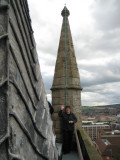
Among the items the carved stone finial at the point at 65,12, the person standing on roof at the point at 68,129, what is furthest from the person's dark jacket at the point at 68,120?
the carved stone finial at the point at 65,12

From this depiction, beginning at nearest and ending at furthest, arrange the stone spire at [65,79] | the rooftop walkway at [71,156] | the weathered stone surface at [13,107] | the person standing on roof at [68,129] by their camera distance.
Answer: the weathered stone surface at [13,107] → the rooftop walkway at [71,156] → the person standing on roof at [68,129] → the stone spire at [65,79]

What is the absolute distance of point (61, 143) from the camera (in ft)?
14.4

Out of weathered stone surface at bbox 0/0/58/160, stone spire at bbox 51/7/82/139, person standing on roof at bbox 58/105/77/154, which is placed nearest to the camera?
weathered stone surface at bbox 0/0/58/160

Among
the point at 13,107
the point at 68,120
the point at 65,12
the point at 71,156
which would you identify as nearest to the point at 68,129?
the point at 68,120

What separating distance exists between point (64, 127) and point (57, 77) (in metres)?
1.62

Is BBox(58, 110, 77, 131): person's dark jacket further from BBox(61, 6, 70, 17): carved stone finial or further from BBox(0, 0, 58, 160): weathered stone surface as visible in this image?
BBox(61, 6, 70, 17): carved stone finial

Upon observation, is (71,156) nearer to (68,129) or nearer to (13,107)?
(68,129)

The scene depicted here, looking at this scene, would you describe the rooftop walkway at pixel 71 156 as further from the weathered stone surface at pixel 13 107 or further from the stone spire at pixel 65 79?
the weathered stone surface at pixel 13 107

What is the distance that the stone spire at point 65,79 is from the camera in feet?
15.5

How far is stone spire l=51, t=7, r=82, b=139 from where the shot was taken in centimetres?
474

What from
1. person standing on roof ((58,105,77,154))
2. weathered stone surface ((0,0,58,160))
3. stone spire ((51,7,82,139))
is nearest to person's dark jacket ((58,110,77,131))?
person standing on roof ((58,105,77,154))

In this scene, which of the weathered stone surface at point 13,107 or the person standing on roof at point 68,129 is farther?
the person standing on roof at point 68,129

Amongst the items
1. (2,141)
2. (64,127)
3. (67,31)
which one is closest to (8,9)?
(2,141)

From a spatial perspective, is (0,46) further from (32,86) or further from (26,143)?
(26,143)
